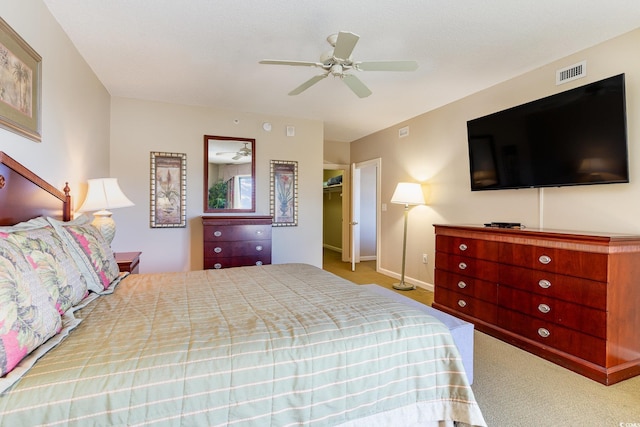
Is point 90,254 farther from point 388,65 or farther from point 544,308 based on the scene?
point 544,308

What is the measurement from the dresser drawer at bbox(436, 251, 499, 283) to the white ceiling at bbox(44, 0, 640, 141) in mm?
1833

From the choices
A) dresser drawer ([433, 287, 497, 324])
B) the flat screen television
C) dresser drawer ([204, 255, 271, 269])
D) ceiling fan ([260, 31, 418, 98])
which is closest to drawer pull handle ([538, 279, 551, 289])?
dresser drawer ([433, 287, 497, 324])

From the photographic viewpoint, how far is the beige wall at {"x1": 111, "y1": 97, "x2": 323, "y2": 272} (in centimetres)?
396

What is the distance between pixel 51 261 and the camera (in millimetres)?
1411

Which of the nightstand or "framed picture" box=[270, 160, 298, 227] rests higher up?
"framed picture" box=[270, 160, 298, 227]

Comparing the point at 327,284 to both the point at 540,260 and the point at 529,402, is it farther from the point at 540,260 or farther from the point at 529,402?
the point at 540,260

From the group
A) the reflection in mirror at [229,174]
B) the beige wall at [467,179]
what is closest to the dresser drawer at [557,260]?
the beige wall at [467,179]

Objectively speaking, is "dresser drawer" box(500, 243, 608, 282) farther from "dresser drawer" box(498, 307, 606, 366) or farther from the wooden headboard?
the wooden headboard

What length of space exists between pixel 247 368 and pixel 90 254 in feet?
4.44

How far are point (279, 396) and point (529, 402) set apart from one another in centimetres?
166

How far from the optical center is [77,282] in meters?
1.57

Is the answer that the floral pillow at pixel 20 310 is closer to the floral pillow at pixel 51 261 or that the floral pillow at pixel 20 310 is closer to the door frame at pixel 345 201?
the floral pillow at pixel 51 261

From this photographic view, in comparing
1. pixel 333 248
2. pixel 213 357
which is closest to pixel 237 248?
pixel 213 357

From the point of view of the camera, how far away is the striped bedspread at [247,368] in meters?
0.96
